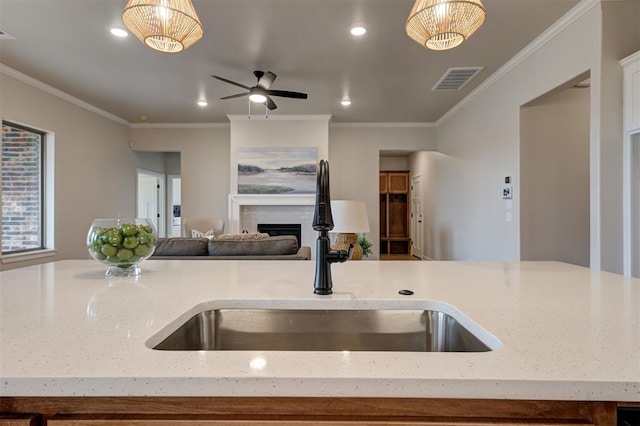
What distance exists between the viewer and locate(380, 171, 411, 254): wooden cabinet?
8.96 meters

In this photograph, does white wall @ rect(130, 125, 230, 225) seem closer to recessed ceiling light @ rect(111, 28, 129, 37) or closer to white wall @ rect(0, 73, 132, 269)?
white wall @ rect(0, 73, 132, 269)

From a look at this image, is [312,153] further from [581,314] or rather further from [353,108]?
[581,314]

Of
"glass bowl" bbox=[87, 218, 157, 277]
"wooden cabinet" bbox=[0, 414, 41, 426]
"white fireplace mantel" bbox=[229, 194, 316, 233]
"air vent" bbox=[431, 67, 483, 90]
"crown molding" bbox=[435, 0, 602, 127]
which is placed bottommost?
"wooden cabinet" bbox=[0, 414, 41, 426]

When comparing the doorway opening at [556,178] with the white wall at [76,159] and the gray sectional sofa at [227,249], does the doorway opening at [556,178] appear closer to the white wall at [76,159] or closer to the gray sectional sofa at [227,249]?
the gray sectional sofa at [227,249]

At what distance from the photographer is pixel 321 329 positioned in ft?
3.35

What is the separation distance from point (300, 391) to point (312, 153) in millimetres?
5702

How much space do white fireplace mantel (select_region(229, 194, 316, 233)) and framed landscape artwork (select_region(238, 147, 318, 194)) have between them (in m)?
0.07

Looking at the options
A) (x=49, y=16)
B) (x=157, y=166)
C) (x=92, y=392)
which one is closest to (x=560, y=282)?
(x=92, y=392)

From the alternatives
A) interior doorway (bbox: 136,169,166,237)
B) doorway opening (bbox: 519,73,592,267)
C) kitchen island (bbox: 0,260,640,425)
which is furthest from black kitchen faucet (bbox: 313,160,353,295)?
interior doorway (bbox: 136,169,166,237)

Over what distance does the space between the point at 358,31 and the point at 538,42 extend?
67.2 inches

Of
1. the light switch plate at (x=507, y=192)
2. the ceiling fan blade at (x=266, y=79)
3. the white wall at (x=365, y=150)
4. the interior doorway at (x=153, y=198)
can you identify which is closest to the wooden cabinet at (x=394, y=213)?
the white wall at (x=365, y=150)

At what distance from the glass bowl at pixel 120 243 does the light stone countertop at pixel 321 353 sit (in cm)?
8

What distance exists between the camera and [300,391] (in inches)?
22.0

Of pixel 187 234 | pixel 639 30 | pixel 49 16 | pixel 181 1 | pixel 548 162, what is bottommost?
pixel 187 234
